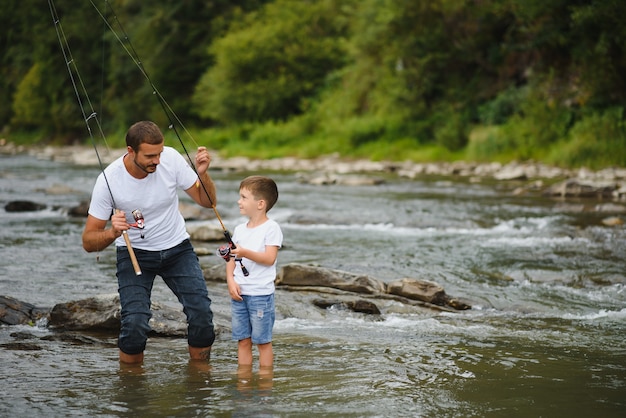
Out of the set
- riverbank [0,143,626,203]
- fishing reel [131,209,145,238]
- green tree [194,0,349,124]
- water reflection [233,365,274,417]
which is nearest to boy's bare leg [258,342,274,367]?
water reflection [233,365,274,417]

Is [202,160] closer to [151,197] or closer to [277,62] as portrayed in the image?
[151,197]

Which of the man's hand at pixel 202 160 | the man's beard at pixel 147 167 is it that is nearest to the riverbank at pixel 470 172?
the man's hand at pixel 202 160

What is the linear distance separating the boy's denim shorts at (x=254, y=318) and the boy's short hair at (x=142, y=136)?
123cm

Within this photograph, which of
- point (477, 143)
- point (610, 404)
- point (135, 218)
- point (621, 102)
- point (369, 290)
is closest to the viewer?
point (610, 404)

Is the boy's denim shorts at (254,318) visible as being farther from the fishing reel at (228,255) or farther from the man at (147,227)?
the man at (147,227)

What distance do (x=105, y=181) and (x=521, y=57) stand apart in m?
29.8

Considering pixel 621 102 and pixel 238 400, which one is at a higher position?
pixel 621 102

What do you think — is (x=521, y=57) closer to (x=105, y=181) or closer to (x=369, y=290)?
(x=369, y=290)

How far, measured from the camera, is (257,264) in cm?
582

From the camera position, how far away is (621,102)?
27.5 m

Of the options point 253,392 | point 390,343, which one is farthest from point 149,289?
point 390,343

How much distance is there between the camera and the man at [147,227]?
583 cm

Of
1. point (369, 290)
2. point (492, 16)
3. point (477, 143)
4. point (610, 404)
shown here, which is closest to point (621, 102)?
point (477, 143)

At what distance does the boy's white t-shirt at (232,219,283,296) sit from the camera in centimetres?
579
